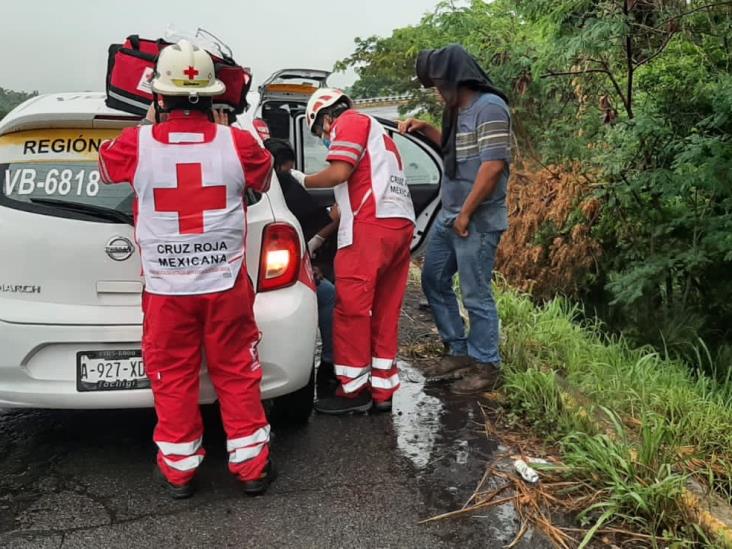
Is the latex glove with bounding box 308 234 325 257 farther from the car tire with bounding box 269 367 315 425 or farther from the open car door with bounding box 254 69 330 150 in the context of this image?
the open car door with bounding box 254 69 330 150

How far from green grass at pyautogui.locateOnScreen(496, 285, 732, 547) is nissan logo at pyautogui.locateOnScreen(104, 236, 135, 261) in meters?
2.05

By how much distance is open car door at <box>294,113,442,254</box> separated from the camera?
502 cm

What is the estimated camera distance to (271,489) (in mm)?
3025

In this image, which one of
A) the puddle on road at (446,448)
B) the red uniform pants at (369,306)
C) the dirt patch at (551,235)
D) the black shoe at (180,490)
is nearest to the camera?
the puddle on road at (446,448)

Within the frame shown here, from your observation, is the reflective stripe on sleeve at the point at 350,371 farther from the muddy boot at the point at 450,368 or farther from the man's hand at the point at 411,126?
the man's hand at the point at 411,126

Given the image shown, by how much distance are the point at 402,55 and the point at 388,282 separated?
11935 millimetres

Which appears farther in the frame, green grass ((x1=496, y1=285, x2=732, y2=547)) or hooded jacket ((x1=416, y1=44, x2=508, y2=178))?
hooded jacket ((x1=416, y1=44, x2=508, y2=178))

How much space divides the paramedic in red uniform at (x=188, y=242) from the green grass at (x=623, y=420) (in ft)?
4.87

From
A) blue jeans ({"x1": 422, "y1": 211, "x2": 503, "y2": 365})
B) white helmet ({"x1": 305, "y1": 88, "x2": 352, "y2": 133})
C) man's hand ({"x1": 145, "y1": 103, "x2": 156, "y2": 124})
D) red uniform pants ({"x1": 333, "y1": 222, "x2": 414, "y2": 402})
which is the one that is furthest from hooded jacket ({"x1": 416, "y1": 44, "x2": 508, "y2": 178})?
man's hand ({"x1": 145, "y1": 103, "x2": 156, "y2": 124})

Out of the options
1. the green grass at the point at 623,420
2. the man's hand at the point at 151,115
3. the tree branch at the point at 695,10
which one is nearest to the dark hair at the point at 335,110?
the man's hand at the point at 151,115

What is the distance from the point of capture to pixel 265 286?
3.13 meters

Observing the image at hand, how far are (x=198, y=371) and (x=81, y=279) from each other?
628 millimetres

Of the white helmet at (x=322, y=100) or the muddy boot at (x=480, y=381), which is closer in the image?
the white helmet at (x=322, y=100)

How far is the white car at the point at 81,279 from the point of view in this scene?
115 inches
